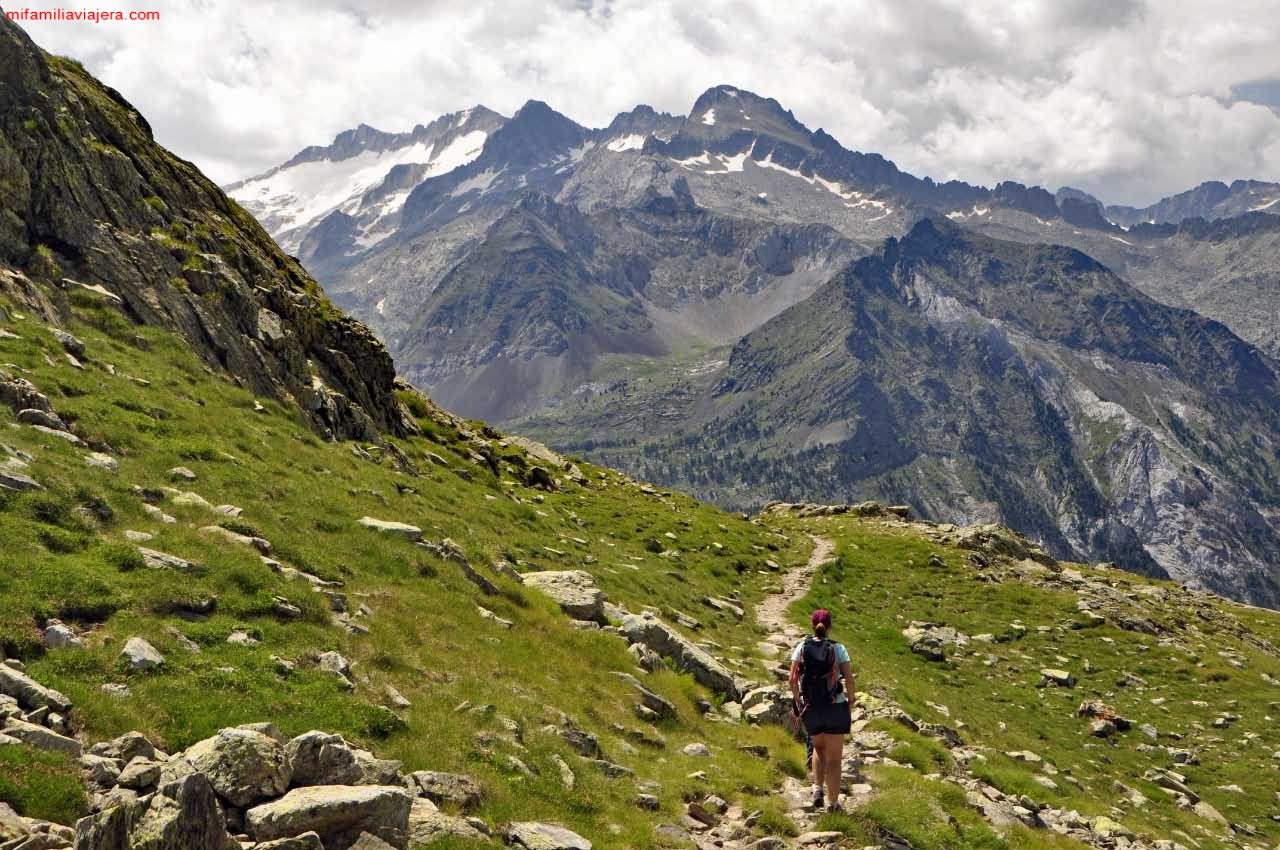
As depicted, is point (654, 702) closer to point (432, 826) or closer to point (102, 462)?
point (432, 826)

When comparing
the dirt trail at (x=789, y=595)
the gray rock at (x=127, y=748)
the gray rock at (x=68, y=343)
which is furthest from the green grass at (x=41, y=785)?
the dirt trail at (x=789, y=595)

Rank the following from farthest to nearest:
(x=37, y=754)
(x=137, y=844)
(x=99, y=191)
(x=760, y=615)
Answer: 1. (x=760, y=615)
2. (x=99, y=191)
3. (x=37, y=754)
4. (x=137, y=844)

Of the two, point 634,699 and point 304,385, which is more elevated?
point 304,385

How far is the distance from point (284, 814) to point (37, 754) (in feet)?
11.2

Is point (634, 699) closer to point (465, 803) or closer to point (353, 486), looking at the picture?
point (465, 803)

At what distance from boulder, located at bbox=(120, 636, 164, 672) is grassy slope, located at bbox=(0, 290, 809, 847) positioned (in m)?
0.26

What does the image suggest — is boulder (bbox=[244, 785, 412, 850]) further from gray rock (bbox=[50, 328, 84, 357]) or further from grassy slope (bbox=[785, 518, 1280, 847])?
gray rock (bbox=[50, 328, 84, 357])

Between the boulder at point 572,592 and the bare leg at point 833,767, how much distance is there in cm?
1210

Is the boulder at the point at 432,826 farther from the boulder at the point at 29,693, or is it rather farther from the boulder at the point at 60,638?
the boulder at the point at 60,638

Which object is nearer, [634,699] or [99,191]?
[634,699]

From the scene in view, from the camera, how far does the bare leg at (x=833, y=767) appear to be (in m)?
17.6

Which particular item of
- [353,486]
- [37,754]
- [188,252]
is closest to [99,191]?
[188,252]

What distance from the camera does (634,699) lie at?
Answer: 72.3 ft

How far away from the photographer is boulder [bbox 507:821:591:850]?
496 inches
